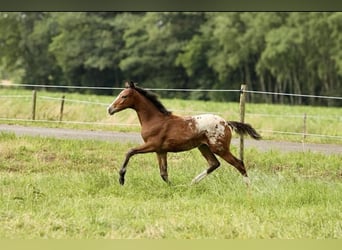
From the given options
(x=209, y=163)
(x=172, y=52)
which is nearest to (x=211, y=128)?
(x=209, y=163)

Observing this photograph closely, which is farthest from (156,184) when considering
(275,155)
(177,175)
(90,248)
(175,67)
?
(175,67)

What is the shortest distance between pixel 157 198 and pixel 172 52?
12.3m

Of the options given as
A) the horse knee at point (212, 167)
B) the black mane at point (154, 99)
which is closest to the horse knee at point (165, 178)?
the horse knee at point (212, 167)

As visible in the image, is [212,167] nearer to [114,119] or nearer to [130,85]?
[130,85]

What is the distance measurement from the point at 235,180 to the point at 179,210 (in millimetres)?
953

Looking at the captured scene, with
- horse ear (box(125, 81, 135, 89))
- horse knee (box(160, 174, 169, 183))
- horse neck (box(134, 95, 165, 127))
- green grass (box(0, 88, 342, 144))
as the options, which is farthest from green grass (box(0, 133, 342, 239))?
green grass (box(0, 88, 342, 144))

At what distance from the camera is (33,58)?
50.4 ft

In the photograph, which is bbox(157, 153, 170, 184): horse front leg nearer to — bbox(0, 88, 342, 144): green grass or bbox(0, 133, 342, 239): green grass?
bbox(0, 133, 342, 239): green grass

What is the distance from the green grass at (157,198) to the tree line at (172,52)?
→ 25.3ft

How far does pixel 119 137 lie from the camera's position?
21.3ft

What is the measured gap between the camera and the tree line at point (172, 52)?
1373 centimetres

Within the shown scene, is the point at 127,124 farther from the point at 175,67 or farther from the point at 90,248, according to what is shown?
the point at 175,67

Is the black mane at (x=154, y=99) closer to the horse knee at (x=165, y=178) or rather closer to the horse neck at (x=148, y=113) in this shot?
the horse neck at (x=148, y=113)

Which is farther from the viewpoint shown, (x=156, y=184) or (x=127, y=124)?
(x=127, y=124)
